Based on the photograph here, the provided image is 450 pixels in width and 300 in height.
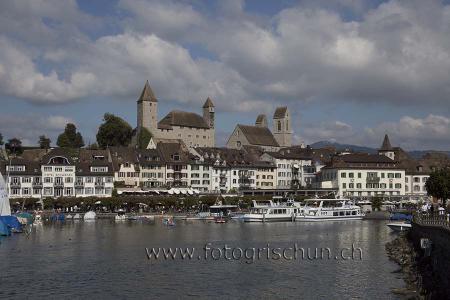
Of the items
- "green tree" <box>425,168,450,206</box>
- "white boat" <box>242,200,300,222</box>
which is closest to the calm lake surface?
"green tree" <box>425,168,450,206</box>

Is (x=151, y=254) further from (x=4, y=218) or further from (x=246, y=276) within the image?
(x=4, y=218)

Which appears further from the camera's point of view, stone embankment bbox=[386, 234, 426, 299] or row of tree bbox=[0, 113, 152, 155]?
row of tree bbox=[0, 113, 152, 155]

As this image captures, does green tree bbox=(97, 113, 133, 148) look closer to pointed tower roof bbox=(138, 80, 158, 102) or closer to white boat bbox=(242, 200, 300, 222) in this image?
pointed tower roof bbox=(138, 80, 158, 102)

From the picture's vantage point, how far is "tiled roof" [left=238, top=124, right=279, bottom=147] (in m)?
191

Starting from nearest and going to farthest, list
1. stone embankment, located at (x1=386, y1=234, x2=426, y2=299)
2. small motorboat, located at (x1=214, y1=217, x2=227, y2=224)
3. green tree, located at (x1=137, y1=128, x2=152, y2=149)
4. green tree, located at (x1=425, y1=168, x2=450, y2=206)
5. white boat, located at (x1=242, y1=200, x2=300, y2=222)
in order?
stone embankment, located at (x1=386, y1=234, x2=426, y2=299) → green tree, located at (x1=425, y1=168, x2=450, y2=206) → small motorboat, located at (x1=214, y1=217, x2=227, y2=224) → white boat, located at (x1=242, y1=200, x2=300, y2=222) → green tree, located at (x1=137, y1=128, x2=152, y2=149)

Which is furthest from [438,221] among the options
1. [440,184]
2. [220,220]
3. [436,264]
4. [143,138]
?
[143,138]

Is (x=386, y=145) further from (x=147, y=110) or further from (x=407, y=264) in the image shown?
(x=407, y=264)

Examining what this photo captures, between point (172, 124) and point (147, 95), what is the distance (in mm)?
10321

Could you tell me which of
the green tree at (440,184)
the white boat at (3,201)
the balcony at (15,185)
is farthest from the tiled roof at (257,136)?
the white boat at (3,201)

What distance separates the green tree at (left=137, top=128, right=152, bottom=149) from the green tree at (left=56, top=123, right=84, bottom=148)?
1385 cm

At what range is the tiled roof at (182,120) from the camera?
18800cm

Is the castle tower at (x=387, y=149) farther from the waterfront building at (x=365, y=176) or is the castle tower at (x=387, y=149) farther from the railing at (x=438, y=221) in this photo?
the railing at (x=438, y=221)

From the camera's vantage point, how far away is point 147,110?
186 metres

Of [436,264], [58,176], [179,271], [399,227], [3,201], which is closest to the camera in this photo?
[436,264]
